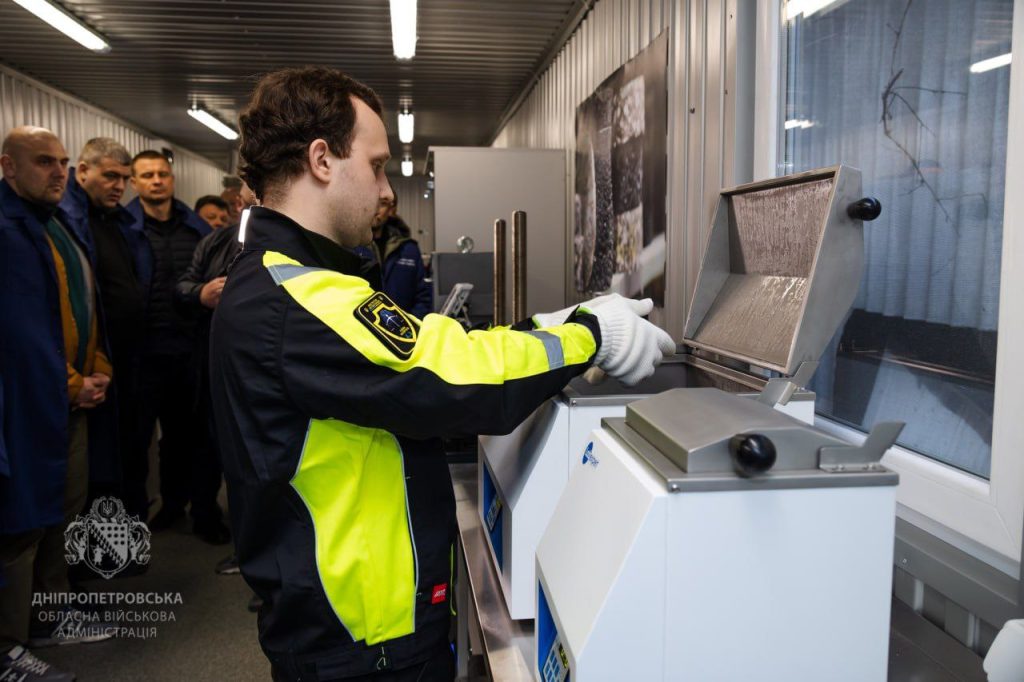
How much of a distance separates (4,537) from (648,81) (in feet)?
8.50

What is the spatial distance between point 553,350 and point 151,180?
3064mm

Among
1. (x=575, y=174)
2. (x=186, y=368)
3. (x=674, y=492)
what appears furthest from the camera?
(x=575, y=174)

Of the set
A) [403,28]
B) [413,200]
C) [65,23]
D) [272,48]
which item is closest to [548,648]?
[403,28]

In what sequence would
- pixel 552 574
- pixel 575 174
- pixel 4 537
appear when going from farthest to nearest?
pixel 575 174, pixel 4 537, pixel 552 574

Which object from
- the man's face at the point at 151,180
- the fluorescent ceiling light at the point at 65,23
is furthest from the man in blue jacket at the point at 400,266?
the fluorescent ceiling light at the point at 65,23

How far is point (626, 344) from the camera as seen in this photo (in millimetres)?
1075

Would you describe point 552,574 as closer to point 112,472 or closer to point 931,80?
point 931,80

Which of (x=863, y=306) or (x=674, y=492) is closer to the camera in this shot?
(x=674, y=492)

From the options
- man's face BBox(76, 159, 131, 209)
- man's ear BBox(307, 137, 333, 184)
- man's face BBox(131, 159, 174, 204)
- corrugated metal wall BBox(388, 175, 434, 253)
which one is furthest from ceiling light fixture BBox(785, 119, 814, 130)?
corrugated metal wall BBox(388, 175, 434, 253)

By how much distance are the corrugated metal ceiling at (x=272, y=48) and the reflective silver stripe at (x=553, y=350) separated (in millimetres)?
3210

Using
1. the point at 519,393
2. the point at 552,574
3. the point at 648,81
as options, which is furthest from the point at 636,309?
the point at 648,81

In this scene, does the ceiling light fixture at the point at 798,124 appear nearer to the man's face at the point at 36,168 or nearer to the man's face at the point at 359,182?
the man's face at the point at 359,182

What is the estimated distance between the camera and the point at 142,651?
8.40 feet

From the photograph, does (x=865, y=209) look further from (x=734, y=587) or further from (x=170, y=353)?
(x=170, y=353)
